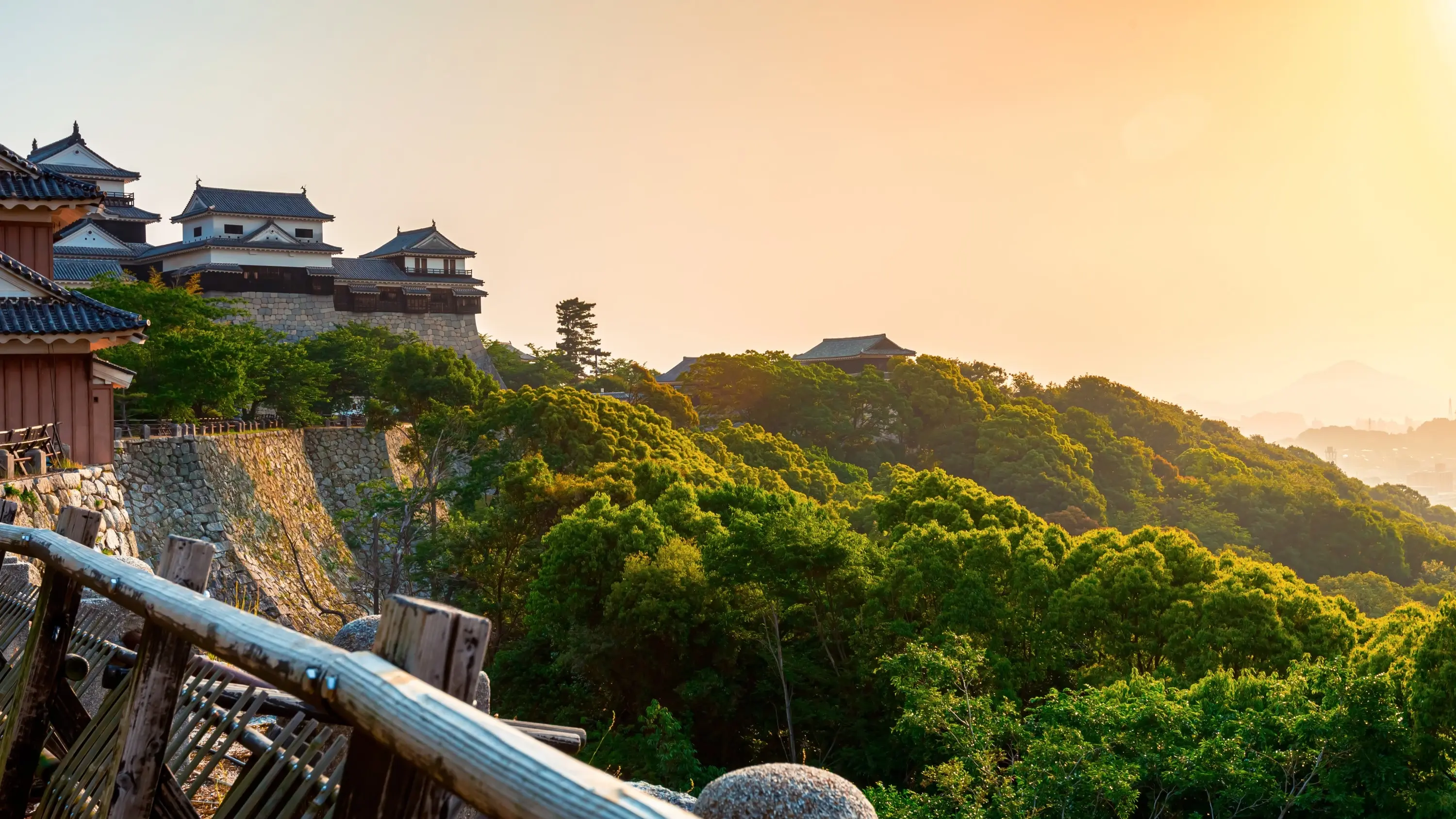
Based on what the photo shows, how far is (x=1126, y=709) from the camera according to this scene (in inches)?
460

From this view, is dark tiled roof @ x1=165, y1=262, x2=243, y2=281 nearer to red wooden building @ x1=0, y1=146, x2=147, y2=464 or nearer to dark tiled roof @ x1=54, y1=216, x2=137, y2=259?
dark tiled roof @ x1=54, y1=216, x2=137, y2=259

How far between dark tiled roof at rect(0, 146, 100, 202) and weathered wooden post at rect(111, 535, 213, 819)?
11.0 meters

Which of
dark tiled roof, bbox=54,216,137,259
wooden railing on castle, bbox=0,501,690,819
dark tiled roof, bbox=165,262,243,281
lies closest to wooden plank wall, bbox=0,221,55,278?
wooden railing on castle, bbox=0,501,690,819

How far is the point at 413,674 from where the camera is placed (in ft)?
5.25

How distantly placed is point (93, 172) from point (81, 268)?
6.16 m

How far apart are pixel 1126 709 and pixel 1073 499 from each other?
3086 centimetres

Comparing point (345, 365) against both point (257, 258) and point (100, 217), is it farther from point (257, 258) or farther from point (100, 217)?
point (100, 217)

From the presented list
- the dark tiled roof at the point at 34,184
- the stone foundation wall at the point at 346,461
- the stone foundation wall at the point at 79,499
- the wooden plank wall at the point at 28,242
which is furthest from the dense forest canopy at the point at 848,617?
the wooden plank wall at the point at 28,242

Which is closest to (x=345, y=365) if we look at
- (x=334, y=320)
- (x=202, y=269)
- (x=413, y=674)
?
(x=334, y=320)

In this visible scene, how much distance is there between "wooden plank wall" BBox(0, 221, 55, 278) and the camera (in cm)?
1204

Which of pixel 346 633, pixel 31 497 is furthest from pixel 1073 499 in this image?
pixel 346 633

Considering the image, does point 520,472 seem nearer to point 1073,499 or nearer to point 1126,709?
point 1126,709

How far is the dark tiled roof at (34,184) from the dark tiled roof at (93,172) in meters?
29.0

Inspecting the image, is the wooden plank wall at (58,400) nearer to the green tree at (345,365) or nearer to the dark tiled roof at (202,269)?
the green tree at (345,365)
